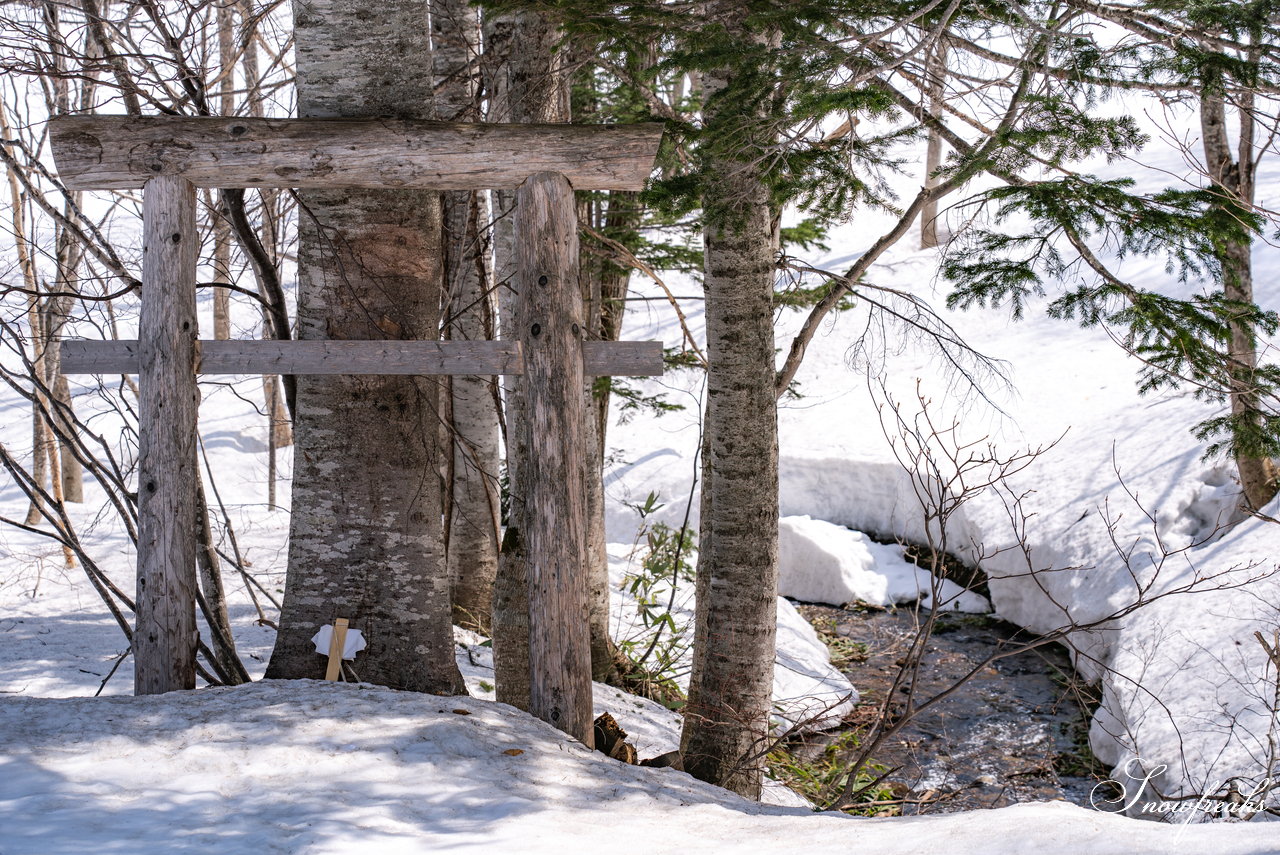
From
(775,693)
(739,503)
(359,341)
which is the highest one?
(359,341)

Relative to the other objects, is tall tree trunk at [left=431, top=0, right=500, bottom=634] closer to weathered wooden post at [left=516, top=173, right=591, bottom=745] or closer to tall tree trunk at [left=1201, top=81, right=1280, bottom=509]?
weathered wooden post at [left=516, top=173, right=591, bottom=745]

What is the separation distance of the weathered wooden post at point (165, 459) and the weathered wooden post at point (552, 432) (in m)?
1.34

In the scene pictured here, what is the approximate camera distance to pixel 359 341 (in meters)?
3.78

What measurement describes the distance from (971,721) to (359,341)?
5.99 m

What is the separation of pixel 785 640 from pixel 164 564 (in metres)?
5.65

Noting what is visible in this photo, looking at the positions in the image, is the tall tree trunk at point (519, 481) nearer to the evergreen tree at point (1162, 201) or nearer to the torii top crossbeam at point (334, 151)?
the torii top crossbeam at point (334, 151)

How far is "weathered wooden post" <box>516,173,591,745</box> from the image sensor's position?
3.78 m

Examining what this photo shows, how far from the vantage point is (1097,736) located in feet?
22.7

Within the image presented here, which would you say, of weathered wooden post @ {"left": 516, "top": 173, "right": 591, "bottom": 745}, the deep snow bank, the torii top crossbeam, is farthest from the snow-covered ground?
the torii top crossbeam

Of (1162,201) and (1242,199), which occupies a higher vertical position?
(1242,199)

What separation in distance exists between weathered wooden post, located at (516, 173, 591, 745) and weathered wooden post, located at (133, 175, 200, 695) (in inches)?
52.8

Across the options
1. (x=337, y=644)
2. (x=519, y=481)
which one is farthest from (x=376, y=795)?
(x=519, y=481)

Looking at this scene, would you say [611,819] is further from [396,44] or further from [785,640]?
[785,640]

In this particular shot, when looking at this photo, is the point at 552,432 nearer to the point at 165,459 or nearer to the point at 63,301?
the point at 165,459
